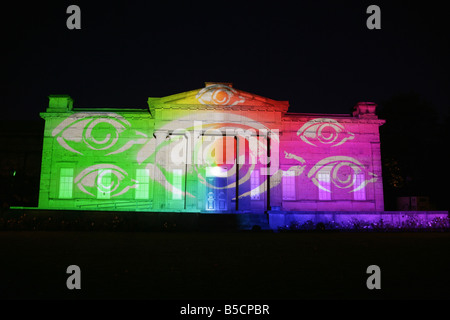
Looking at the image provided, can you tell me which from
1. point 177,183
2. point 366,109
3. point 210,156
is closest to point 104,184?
point 177,183

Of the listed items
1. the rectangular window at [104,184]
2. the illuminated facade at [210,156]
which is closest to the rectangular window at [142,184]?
the illuminated facade at [210,156]

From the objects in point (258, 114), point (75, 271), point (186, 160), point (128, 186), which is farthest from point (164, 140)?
point (75, 271)

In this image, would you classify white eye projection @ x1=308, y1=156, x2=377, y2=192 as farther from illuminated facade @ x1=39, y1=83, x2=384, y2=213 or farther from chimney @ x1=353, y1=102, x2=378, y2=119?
chimney @ x1=353, y1=102, x2=378, y2=119

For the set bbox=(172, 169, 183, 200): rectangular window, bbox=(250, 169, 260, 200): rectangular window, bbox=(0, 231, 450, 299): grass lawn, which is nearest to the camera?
bbox=(0, 231, 450, 299): grass lawn

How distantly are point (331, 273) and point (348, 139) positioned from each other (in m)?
25.5

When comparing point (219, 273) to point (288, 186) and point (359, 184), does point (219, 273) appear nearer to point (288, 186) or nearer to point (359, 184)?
point (288, 186)

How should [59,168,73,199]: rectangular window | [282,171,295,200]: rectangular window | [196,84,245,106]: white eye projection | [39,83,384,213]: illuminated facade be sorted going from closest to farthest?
[39,83,384,213]: illuminated facade
[196,84,245,106]: white eye projection
[59,168,73,199]: rectangular window
[282,171,295,200]: rectangular window

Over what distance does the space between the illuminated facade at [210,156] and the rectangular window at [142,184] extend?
0.24 ft

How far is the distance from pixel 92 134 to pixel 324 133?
1740 centimetres

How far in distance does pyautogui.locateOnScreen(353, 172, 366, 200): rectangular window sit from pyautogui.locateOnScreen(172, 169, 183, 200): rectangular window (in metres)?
13.0

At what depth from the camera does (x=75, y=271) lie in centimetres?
755

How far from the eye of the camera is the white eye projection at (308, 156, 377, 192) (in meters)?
31.4

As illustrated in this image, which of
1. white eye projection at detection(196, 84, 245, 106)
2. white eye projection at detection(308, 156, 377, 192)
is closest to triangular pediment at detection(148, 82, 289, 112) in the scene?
white eye projection at detection(196, 84, 245, 106)

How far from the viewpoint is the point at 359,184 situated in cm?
3155
